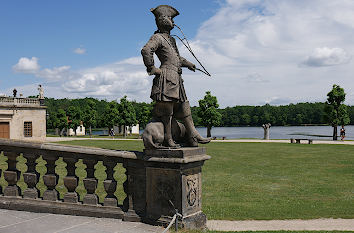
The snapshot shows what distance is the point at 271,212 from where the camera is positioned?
308 inches

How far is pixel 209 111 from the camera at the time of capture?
54781mm

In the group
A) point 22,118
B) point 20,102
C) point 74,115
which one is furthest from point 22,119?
point 74,115

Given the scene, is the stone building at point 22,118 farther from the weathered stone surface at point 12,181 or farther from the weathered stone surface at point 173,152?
the weathered stone surface at point 173,152

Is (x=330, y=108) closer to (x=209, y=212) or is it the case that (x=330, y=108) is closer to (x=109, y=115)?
(x=109, y=115)

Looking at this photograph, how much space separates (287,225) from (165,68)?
418cm

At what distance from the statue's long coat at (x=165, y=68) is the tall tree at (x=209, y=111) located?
4964 cm

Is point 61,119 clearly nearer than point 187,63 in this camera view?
No

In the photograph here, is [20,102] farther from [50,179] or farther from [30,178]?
[50,179]

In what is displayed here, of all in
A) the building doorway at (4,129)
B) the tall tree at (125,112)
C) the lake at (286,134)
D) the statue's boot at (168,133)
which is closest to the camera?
the statue's boot at (168,133)

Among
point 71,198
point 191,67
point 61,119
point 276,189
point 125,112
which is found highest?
point 125,112

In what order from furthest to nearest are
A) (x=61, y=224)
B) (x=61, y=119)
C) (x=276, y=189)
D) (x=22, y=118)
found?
1. (x=61, y=119)
2. (x=22, y=118)
3. (x=276, y=189)
4. (x=61, y=224)

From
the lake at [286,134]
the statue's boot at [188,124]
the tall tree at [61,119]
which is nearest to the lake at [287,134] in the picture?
the lake at [286,134]

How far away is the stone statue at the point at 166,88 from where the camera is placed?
498 centimetres

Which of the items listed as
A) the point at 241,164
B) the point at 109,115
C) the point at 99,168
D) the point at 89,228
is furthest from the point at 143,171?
the point at 109,115
